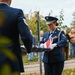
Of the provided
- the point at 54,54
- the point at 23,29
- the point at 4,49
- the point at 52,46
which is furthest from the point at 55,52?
the point at 4,49

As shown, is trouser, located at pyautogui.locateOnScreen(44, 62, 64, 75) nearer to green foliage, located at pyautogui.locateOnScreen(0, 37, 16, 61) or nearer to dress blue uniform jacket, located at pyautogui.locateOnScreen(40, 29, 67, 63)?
dress blue uniform jacket, located at pyautogui.locateOnScreen(40, 29, 67, 63)

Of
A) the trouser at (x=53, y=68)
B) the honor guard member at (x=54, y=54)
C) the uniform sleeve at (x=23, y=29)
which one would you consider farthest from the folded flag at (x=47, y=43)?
the uniform sleeve at (x=23, y=29)

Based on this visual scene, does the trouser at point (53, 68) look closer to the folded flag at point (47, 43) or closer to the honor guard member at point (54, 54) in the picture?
the honor guard member at point (54, 54)

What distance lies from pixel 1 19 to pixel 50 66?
4.78m

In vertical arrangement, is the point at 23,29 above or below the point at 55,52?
above

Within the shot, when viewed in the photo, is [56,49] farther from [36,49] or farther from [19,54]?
[19,54]

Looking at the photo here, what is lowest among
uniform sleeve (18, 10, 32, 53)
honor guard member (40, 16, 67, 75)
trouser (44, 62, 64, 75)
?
trouser (44, 62, 64, 75)

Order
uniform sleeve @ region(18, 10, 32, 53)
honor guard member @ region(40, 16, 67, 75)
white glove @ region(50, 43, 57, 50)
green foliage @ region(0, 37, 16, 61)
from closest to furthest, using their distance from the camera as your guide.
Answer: green foliage @ region(0, 37, 16, 61)
uniform sleeve @ region(18, 10, 32, 53)
white glove @ region(50, 43, 57, 50)
honor guard member @ region(40, 16, 67, 75)

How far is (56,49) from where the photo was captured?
565 centimetres

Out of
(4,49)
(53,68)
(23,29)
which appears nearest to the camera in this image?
(4,49)

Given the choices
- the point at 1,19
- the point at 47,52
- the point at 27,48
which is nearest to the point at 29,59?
the point at 47,52

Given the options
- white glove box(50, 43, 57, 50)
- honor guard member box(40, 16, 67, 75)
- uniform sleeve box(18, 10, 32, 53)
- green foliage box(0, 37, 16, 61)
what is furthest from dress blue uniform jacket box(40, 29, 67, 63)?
green foliage box(0, 37, 16, 61)

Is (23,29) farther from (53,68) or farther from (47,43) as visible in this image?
(53,68)

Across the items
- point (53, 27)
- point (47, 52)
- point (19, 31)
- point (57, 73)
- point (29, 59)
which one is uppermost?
point (19, 31)
